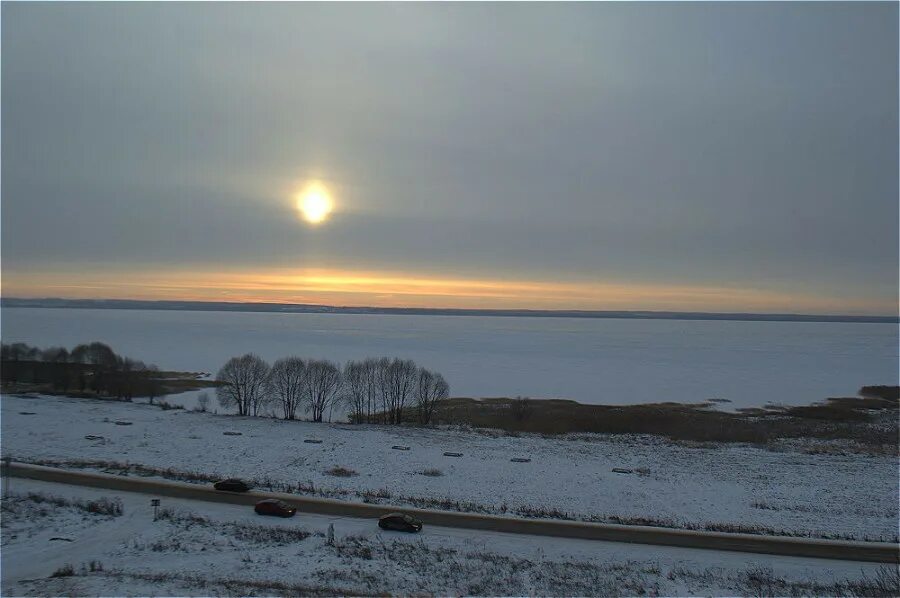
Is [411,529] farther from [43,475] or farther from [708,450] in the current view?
[708,450]

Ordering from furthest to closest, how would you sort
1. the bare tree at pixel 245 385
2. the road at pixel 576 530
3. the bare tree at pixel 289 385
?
the bare tree at pixel 245 385 → the bare tree at pixel 289 385 → the road at pixel 576 530

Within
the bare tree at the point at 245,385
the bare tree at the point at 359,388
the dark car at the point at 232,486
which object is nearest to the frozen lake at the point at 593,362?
the bare tree at the point at 359,388

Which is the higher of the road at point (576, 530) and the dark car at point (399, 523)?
the dark car at point (399, 523)

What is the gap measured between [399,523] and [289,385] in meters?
34.9

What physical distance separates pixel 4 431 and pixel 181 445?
12.8 metres

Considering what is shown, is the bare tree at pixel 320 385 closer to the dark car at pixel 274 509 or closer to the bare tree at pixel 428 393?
the bare tree at pixel 428 393

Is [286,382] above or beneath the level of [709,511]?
above

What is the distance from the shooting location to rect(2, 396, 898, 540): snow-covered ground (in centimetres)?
2672

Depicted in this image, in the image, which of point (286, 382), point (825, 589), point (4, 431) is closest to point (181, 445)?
point (4, 431)

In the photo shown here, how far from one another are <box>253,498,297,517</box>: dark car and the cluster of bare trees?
1144 inches

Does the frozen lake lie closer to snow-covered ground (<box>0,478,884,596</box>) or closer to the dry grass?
the dry grass

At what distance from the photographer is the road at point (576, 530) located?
69.5 ft

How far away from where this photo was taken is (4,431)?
128ft

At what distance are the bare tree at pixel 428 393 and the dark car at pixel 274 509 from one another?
2891cm
